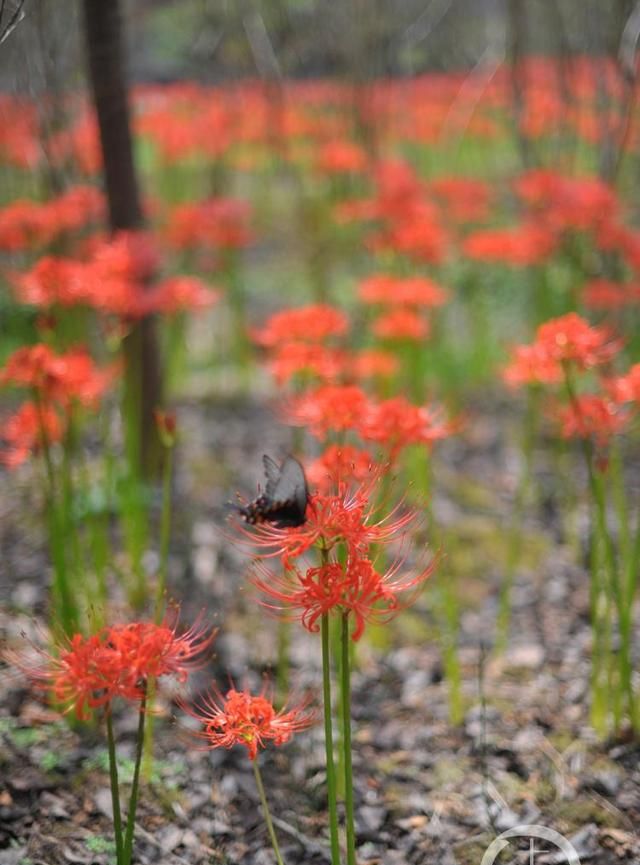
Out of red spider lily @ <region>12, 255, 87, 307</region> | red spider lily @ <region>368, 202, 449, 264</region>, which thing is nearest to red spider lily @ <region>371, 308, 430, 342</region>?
red spider lily @ <region>368, 202, 449, 264</region>

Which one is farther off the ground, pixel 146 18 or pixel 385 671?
pixel 146 18

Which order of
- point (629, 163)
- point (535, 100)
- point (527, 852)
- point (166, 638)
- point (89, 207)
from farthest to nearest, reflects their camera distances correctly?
point (535, 100) → point (629, 163) → point (89, 207) → point (527, 852) → point (166, 638)

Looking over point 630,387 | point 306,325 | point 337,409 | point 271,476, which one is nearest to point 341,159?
point 306,325

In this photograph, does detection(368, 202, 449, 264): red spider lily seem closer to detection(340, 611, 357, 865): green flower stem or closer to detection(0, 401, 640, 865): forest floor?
detection(0, 401, 640, 865): forest floor

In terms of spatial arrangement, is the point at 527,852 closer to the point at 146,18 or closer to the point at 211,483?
the point at 211,483

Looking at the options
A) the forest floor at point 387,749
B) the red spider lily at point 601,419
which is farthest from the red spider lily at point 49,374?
the red spider lily at point 601,419

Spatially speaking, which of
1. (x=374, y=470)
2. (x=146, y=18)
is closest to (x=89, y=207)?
(x=374, y=470)

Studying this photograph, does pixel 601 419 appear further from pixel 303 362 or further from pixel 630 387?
pixel 303 362
